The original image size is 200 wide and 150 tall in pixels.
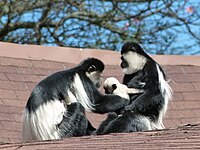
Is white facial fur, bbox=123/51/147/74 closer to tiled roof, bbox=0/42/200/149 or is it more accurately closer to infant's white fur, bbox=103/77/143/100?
infant's white fur, bbox=103/77/143/100

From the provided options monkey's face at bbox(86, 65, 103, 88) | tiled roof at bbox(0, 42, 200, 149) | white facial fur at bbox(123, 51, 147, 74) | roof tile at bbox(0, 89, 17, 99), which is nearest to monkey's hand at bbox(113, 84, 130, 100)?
white facial fur at bbox(123, 51, 147, 74)

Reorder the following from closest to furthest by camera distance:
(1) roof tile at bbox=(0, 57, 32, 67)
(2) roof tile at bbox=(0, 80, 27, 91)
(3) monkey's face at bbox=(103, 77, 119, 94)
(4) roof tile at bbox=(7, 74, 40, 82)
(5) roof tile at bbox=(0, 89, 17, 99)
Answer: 1. (3) monkey's face at bbox=(103, 77, 119, 94)
2. (5) roof tile at bbox=(0, 89, 17, 99)
3. (2) roof tile at bbox=(0, 80, 27, 91)
4. (4) roof tile at bbox=(7, 74, 40, 82)
5. (1) roof tile at bbox=(0, 57, 32, 67)

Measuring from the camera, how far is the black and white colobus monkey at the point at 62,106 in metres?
5.32

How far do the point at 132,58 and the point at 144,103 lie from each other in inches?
17.8

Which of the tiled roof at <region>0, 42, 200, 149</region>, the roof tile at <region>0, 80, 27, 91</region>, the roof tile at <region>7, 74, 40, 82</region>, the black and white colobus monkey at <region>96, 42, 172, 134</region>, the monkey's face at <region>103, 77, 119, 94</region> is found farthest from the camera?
the roof tile at <region>7, 74, 40, 82</region>

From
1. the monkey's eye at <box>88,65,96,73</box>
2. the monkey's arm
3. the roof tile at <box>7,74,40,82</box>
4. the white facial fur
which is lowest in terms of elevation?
the roof tile at <box>7,74,40,82</box>

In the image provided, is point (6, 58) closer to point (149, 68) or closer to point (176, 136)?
point (149, 68)

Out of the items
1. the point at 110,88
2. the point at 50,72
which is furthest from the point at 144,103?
the point at 50,72

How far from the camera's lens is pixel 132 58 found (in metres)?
5.57

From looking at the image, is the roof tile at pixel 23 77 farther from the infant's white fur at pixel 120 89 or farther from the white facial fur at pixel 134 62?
the infant's white fur at pixel 120 89

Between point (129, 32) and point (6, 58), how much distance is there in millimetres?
4694

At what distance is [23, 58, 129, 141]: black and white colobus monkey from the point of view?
5.32 meters

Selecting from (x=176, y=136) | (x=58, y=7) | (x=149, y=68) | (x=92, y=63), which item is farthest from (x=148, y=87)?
(x=58, y=7)

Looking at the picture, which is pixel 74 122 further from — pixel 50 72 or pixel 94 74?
pixel 50 72
